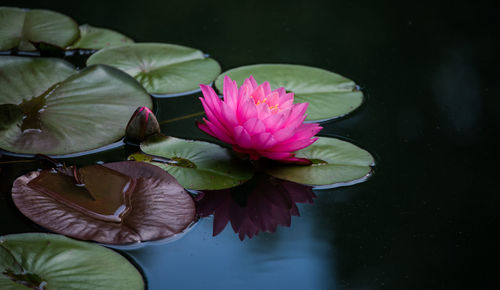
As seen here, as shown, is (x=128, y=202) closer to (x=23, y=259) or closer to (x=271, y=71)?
(x=23, y=259)

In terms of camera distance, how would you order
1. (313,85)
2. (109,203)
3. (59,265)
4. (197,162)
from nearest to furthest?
(59,265), (109,203), (197,162), (313,85)

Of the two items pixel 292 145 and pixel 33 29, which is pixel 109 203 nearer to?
pixel 292 145

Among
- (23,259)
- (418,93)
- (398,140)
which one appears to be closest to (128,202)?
(23,259)

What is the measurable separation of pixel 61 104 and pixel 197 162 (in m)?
0.45

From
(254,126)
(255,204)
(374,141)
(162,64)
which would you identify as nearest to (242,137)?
(254,126)

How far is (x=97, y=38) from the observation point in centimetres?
209

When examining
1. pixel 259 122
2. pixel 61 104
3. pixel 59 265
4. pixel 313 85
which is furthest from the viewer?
pixel 313 85

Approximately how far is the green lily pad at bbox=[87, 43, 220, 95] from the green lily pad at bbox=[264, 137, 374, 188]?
1.72 ft

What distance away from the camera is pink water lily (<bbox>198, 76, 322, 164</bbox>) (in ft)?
4.28

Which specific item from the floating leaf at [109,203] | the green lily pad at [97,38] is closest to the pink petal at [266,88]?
the floating leaf at [109,203]

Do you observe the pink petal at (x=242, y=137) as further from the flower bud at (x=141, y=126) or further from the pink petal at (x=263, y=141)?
the flower bud at (x=141, y=126)

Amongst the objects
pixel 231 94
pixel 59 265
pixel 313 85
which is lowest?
pixel 59 265

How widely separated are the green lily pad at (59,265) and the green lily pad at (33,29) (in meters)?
1.05

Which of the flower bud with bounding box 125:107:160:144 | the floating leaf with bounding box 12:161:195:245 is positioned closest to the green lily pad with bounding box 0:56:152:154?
the flower bud with bounding box 125:107:160:144
